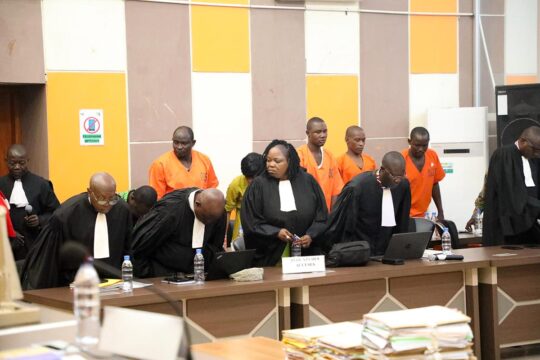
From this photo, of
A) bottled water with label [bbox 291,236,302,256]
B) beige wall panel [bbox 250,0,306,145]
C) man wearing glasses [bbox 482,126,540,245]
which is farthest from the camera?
beige wall panel [bbox 250,0,306,145]

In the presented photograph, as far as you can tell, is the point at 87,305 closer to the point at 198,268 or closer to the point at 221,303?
the point at 221,303

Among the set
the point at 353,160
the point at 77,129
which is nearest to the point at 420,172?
the point at 353,160

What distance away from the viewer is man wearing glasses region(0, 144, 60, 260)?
800cm

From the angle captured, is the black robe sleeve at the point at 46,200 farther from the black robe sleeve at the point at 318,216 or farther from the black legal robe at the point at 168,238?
the black robe sleeve at the point at 318,216

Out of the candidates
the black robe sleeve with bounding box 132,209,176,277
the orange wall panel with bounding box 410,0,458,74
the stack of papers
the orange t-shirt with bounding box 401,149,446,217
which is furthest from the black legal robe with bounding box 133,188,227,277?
the orange wall panel with bounding box 410,0,458,74

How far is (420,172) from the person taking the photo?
975 cm

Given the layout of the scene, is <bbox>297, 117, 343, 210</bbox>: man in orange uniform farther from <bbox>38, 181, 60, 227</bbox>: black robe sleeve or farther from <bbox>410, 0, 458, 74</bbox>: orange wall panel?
<bbox>410, 0, 458, 74</bbox>: orange wall panel

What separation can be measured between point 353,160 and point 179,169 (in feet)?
6.34

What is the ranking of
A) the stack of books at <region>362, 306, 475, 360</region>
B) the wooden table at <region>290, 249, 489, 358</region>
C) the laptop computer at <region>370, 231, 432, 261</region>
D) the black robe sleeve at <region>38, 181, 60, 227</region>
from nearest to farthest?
the stack of books at <region>362, 306, 475, 360</region> < the wooden table at <region>290, 249, 489, 358</region> < the laptop computer at <region>370, 231, 432, 261</region> < the black robe sleeve at <region>38, 181, 60, 227</region>

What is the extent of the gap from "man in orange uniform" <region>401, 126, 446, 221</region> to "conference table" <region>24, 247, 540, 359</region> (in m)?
2.15

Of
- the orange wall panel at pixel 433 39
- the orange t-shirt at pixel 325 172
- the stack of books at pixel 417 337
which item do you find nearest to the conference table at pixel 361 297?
the orange t-shirt at pixel 325 172

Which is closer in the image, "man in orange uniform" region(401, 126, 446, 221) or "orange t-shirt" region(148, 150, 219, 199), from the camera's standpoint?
"orange t-shirt" region(148, 150, 219, 199)

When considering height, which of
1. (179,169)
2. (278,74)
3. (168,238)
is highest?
(278,74)

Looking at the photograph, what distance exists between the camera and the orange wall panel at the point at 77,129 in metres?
9.12
